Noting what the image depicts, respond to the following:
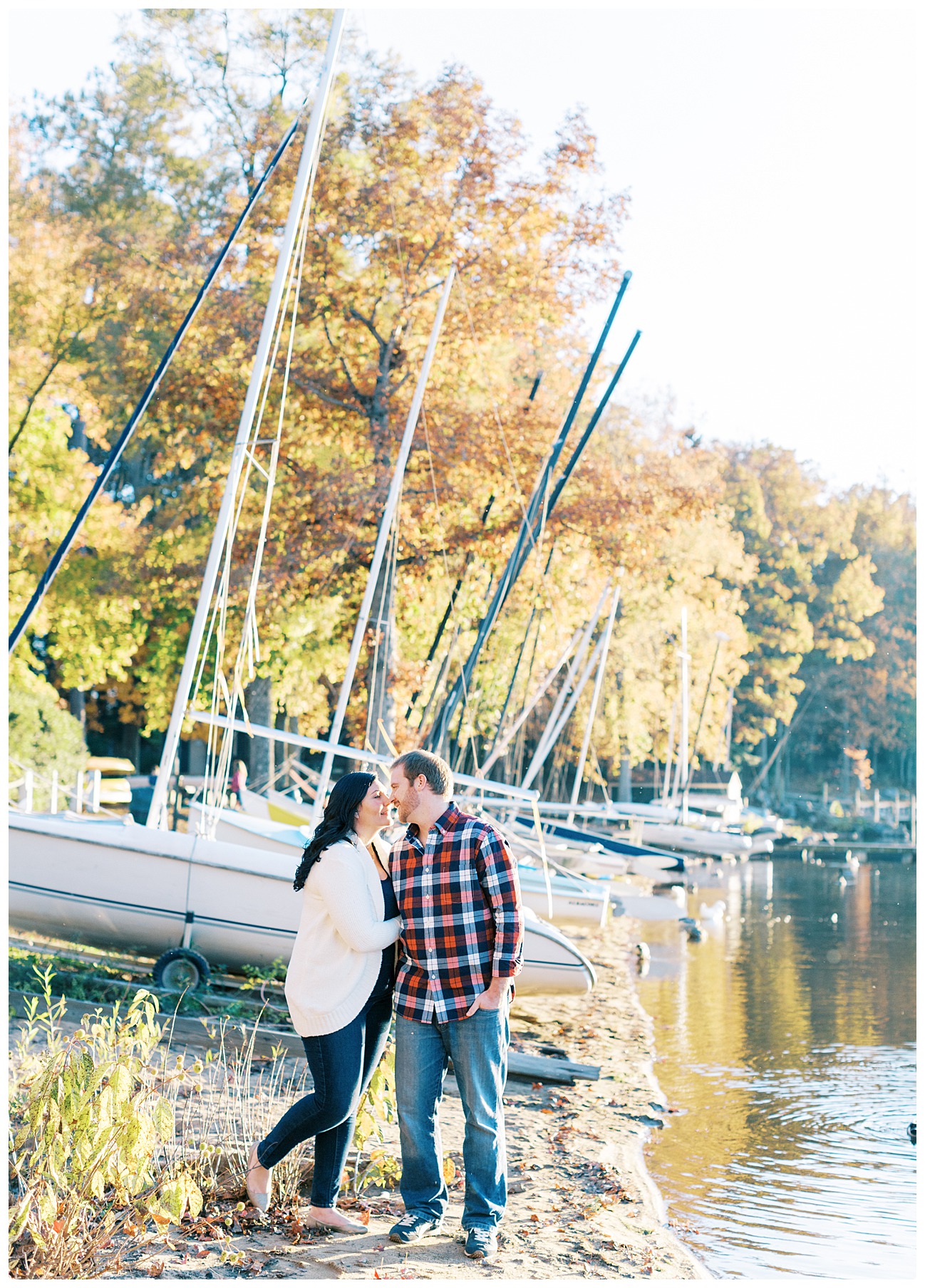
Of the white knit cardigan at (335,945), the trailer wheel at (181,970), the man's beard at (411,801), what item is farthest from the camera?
the trailer wheel at (181,970)

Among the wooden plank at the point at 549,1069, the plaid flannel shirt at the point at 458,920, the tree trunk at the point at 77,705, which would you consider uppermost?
the tree trunk at the point at 77,705

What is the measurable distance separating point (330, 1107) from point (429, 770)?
Answer: 4.28ft

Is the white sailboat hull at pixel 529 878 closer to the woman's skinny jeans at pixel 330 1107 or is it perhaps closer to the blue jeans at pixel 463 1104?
the blue jeans at pixel 463 1104

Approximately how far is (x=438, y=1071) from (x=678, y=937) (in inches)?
573

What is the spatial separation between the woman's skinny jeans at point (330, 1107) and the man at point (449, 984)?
18 centimetres

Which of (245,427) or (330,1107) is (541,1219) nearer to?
(330,1107)

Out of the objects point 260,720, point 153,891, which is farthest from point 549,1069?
point 260,720

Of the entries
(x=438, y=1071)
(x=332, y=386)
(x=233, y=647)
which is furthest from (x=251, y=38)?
(x=438, y=1071)

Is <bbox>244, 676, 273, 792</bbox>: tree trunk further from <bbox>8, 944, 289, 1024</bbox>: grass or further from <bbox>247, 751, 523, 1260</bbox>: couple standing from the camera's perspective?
<bbox>247, 751, 523, 1260</bbox>: couple standing

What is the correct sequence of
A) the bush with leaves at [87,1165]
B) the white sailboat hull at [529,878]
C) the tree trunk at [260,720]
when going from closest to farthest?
the bush with leaves at [87,1165], the white sailboat hull at [529,878], the tree trunk at [260,720]

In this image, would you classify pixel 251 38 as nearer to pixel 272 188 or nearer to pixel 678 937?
pixel 272 188

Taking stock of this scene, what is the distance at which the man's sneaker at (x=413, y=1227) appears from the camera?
4910 millimetres

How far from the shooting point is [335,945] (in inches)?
191

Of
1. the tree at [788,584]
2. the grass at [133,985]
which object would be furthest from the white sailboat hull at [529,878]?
the tree at [788,584]
